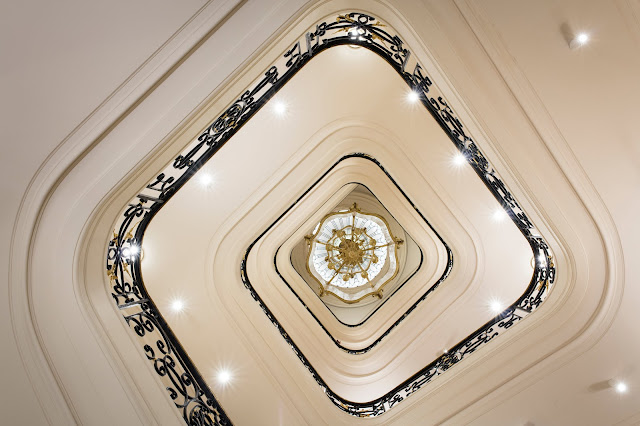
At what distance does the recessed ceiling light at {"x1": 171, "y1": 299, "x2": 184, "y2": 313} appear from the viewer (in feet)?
16.5

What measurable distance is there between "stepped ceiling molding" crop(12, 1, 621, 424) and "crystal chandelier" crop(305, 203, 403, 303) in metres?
0.96

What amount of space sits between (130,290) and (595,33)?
4562mm

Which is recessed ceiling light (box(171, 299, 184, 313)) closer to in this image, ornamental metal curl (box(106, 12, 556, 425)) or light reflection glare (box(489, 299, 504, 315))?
ornamental metal curl (box(106, 12, 556, 425))

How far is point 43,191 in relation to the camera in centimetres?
247

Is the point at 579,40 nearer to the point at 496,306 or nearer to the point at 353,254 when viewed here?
the point at 496,306

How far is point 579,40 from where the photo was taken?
276 cm

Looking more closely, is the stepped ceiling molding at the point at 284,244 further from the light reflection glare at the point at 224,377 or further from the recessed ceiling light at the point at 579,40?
the recessed ceiling light at the point at 579,40

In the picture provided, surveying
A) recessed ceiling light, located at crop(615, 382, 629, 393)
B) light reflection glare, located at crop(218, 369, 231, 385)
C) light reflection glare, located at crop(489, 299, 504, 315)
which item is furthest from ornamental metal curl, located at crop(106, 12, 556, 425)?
light reflection glare, located at crop(489, 299, 504, 315)

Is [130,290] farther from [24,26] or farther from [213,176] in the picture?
[24,26]

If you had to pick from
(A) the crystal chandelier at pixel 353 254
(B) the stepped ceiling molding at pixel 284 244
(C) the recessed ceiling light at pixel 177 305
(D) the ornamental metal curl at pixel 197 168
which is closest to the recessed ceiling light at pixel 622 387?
(B) the stepped ceiling molding at pixel 284 244

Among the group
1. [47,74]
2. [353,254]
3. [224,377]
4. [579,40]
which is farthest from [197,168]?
[353,254]

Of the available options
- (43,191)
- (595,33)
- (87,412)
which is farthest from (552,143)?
(87,412)

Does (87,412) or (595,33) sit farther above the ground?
(87,412)

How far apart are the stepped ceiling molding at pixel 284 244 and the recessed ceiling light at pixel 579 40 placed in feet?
1.76
